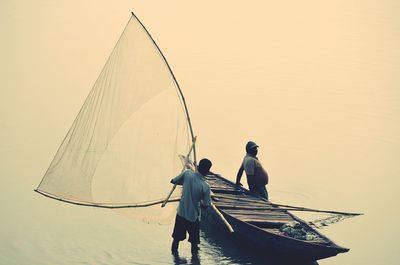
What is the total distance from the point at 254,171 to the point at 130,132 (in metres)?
2.71

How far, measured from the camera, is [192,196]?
7.07 meters

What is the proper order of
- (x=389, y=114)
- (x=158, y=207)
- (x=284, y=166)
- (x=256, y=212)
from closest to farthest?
(x=158, y=207), (x=256, y=212), (x=284, y=166), (x=389, y=114)

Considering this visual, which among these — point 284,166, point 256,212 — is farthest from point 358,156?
point 256,212

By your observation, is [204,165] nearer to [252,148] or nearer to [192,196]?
[192,196]

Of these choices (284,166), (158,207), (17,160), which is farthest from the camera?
(284,166)

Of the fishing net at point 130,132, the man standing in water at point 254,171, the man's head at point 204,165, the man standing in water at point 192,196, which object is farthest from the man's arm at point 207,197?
the man standing in water at point 254,171

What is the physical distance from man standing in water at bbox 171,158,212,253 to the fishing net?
3.98ft

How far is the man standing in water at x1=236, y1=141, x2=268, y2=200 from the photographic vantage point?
9.73 meters

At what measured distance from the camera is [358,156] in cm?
1736

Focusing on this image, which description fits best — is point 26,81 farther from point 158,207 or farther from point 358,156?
point 158,207

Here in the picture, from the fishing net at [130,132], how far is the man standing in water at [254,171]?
151 centimetres

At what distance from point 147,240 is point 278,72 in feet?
85.5

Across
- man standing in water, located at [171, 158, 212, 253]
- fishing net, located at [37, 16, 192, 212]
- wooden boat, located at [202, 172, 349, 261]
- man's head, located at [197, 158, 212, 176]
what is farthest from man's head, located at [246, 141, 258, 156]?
man's head, located at [197, 158, 212, 176]

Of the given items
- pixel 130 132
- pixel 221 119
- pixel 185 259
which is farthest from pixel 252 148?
pixel 221 119
